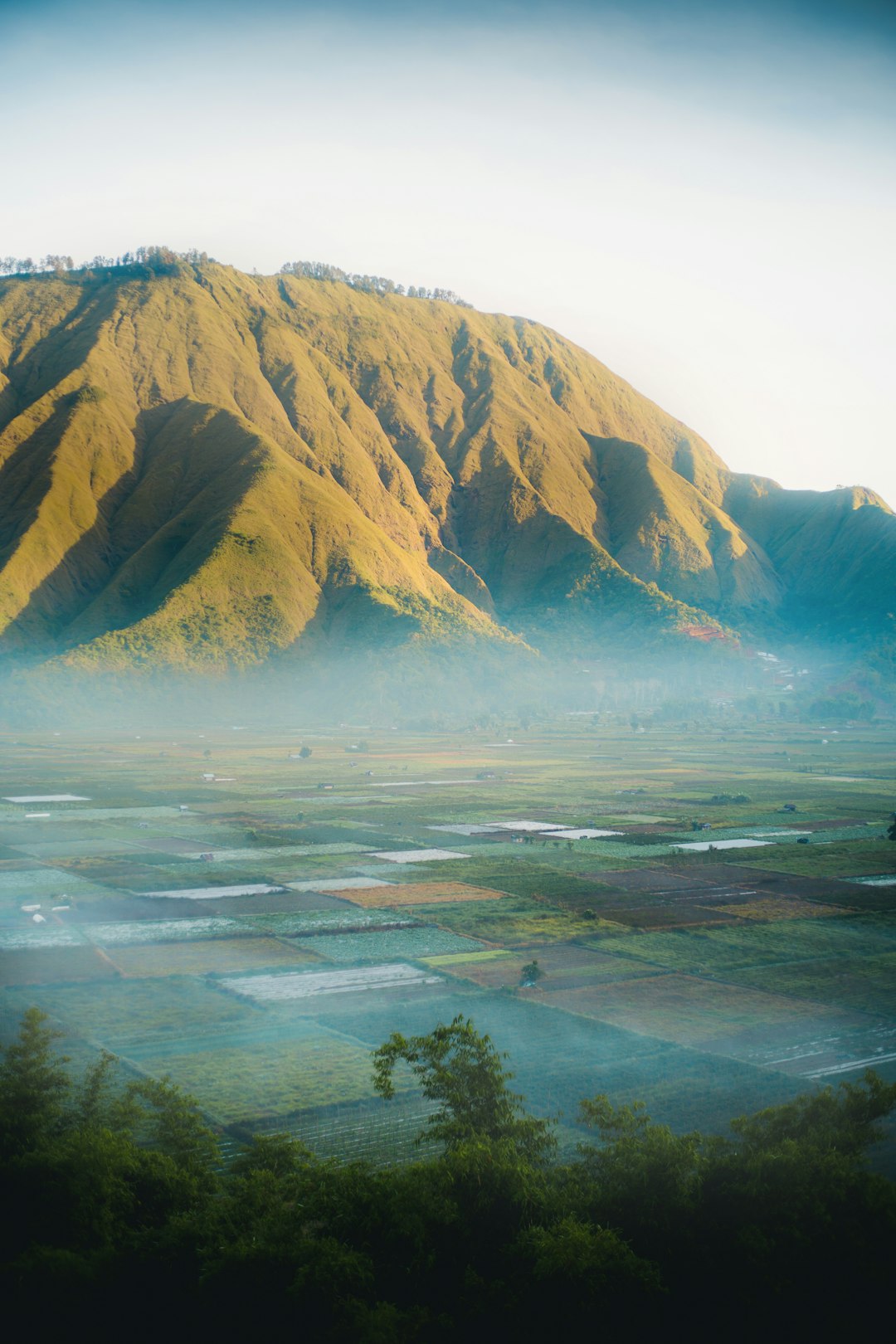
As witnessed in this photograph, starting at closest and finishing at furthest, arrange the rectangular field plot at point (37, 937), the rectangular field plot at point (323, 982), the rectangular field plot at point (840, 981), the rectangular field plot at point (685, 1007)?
the rectangular field plot at point (685, 1007), the rectangular field plot at point (840, 981), the rectangular field plot at point (323, 982), the rectangular field plot at point (37, 937)

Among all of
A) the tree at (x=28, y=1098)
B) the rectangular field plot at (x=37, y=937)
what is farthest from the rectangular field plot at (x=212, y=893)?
the tree at (x=28, y=1098)

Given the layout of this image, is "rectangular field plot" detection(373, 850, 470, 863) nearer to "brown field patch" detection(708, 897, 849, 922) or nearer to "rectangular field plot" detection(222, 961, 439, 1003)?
"brown field patch" detection(708, 897, 849, 922)

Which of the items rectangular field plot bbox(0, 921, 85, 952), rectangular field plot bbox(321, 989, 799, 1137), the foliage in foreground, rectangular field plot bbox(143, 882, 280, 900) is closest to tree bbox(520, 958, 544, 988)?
rectangular field plot bbox(321, 989, 799, 1137)

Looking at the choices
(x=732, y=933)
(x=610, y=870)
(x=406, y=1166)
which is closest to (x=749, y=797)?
(x=610, y=870)

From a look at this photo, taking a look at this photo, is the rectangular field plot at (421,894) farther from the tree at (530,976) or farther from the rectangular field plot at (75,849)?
the rectangular field plot at (75,849)

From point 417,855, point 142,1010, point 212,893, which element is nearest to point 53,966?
point 142,1010

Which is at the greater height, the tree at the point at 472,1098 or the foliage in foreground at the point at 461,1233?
the tree at the point at 472,1098
